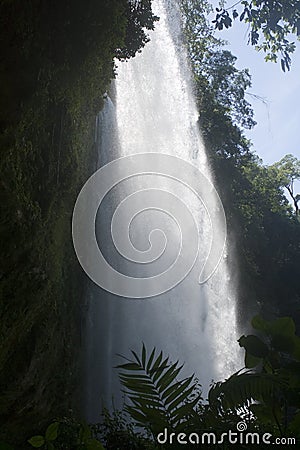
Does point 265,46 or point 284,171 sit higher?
Answer: point 284,171

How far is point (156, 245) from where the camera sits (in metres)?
10.8

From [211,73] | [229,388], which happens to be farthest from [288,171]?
[229,388]

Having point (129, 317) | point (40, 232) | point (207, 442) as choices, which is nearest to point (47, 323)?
point (40, 232)

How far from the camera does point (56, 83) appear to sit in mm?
5129

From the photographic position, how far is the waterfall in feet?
32.6

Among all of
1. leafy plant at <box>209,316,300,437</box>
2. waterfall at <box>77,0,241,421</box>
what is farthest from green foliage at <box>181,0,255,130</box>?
leafy plant at <box>209,316,300,437</box>

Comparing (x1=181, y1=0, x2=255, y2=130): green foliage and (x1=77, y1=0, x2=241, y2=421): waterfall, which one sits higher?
(x1=181, y1=0, x2=255, y2=130): green foliage

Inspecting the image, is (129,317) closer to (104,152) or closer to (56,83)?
(104,152)

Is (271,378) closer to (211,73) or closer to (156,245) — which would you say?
(156,245)

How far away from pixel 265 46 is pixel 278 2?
904 mm

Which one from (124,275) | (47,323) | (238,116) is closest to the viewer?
(47,323)

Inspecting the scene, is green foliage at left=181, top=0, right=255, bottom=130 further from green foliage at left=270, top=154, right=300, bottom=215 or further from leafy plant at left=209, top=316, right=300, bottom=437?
leafy plant at left=209, top=316, right=300, bottom=437

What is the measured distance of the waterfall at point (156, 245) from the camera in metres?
9.94

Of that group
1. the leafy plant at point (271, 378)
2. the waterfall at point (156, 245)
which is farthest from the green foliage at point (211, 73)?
the leafy plant at point (271, 378)
